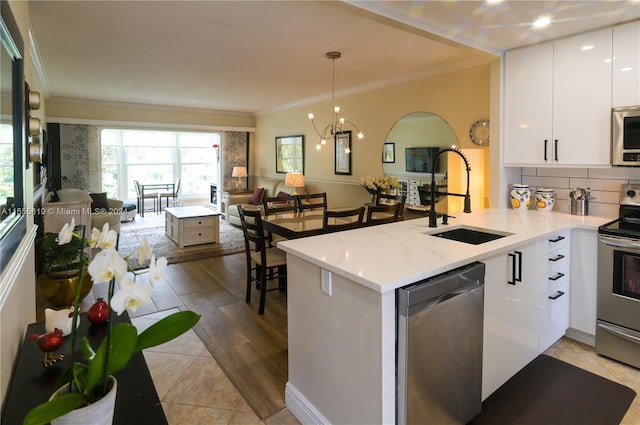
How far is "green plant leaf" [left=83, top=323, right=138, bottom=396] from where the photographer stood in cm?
92

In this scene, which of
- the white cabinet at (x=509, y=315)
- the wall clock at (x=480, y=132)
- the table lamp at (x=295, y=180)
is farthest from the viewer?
the table lamp at (x=295, y=180)

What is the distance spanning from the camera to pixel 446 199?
4.41 meters

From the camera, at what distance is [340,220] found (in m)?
3.99

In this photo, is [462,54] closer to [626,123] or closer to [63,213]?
[626,123]

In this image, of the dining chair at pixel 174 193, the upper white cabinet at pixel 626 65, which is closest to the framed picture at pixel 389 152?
the upper white cabinet at pixel 626 65

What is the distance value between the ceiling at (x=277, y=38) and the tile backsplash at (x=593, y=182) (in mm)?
1122

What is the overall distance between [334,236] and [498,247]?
93 cm

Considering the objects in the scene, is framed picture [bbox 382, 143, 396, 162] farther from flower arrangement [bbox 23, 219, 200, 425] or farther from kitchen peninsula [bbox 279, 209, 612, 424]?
flower arrangement [bbox 23, 219, 200, 425]

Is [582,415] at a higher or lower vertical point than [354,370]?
lower

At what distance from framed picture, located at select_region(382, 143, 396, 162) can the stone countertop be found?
230 cm

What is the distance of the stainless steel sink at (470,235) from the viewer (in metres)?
2.56

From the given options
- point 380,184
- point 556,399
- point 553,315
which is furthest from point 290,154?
point 556,399

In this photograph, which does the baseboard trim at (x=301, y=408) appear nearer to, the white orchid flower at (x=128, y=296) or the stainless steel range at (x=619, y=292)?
the white orchid flower at (x=128, y=296)

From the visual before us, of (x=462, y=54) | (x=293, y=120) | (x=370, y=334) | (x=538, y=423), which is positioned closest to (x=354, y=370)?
(x=370, y=334)
